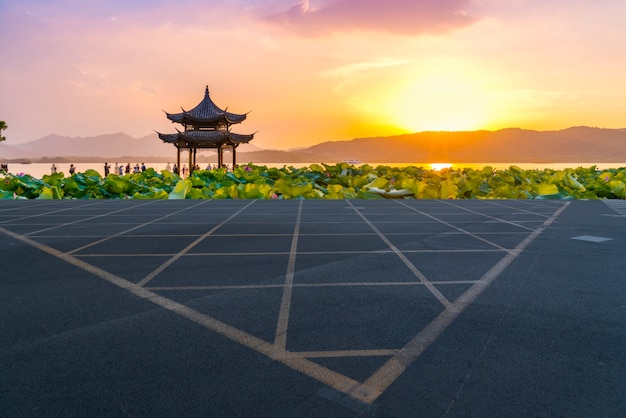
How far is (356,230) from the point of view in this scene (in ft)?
20.5

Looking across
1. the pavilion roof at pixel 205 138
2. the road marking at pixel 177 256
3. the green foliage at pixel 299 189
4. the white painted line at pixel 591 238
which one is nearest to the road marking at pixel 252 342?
the road marking at pixel 177 256

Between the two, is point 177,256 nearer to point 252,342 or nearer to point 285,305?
point 285,305

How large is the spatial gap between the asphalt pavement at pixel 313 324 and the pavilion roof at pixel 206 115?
116 ft

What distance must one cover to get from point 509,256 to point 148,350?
3.68 metres

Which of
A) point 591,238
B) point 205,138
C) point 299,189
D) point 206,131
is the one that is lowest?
point 591,238

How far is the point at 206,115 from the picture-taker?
4062 cm

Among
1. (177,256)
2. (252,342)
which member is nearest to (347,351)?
(252,342)

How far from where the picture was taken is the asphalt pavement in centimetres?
195

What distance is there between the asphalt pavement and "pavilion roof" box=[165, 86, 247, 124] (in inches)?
1393

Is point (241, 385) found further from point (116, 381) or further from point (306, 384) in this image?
point (116, 381)

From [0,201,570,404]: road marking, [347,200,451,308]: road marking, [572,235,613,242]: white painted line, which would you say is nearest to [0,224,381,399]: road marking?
[0,201,570,404]: road marking

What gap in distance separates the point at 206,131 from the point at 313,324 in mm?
A: 39706

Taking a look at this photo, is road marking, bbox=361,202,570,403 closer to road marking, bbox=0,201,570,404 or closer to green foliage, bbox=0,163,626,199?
road marking, bbox=0,201,570,404

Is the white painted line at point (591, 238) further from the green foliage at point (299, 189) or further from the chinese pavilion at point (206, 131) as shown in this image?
the chinese pavilion at point (206, 131)
